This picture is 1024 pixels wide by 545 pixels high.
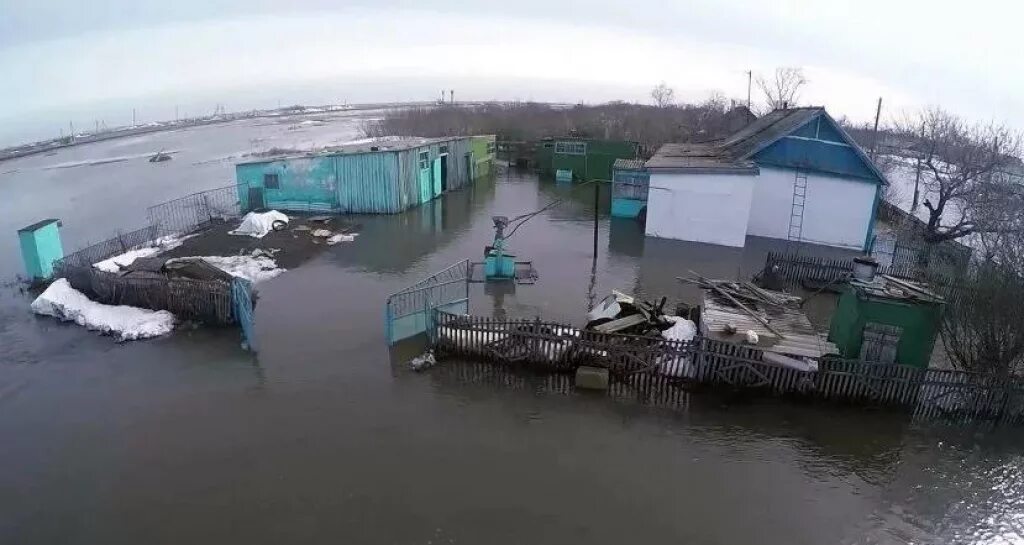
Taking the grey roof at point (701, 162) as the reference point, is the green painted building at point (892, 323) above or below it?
below

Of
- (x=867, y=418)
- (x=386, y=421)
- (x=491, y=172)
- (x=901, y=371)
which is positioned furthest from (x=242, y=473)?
(x=491, y=172)

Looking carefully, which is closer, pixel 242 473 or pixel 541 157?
pixel 242 473

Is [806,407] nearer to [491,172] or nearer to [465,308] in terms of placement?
[465,308]

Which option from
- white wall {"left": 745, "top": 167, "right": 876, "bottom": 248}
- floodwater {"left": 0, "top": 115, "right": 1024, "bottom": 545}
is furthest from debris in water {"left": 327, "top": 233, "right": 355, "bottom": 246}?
white wall {"left": 745, "top": 167, "right": 876, "bottom": 248}

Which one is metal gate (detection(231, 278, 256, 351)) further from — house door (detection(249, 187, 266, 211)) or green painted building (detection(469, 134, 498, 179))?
green painted building (detection(469, 134, 498, 179))

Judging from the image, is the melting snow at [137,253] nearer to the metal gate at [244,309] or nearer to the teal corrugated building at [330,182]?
the teal corrugated building at [330,182]

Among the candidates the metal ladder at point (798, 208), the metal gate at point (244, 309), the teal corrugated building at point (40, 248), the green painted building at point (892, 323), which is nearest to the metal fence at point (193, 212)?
the teal corrugated building at point (40, 248)
